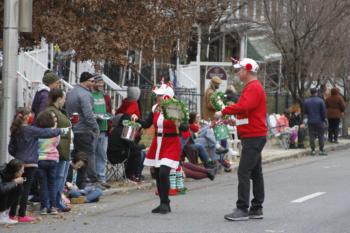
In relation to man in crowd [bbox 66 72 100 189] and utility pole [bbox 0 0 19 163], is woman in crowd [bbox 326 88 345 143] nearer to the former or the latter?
man in crowd [bbox 66 72 100 189]

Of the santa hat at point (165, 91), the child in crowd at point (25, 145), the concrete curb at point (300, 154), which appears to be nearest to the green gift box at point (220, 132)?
the concrete curb at point (300, 154)

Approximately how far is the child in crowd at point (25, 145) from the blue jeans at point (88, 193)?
178 centimetres

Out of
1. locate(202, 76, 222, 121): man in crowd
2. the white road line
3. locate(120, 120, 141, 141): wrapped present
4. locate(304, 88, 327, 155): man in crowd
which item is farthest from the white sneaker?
locate(304, 88, 327, 155): man in crowd

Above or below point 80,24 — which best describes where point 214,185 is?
below

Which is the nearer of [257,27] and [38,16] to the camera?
[38,16]

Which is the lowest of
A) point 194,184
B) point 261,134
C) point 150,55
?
point 194,184

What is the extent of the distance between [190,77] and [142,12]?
1711 centimetres

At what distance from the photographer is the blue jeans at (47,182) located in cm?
1136

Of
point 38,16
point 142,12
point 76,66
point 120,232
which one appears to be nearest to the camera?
point 120,232

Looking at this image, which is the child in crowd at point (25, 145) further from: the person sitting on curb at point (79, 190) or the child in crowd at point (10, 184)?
the person sitting on curb at point (79, 190)

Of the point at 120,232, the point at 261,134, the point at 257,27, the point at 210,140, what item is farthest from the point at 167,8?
the point at 257,27

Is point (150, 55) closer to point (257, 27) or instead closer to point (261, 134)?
point (261, 134)

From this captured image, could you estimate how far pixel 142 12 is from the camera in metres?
15.1

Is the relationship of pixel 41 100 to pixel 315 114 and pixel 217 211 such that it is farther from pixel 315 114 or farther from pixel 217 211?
pixel 315 114
